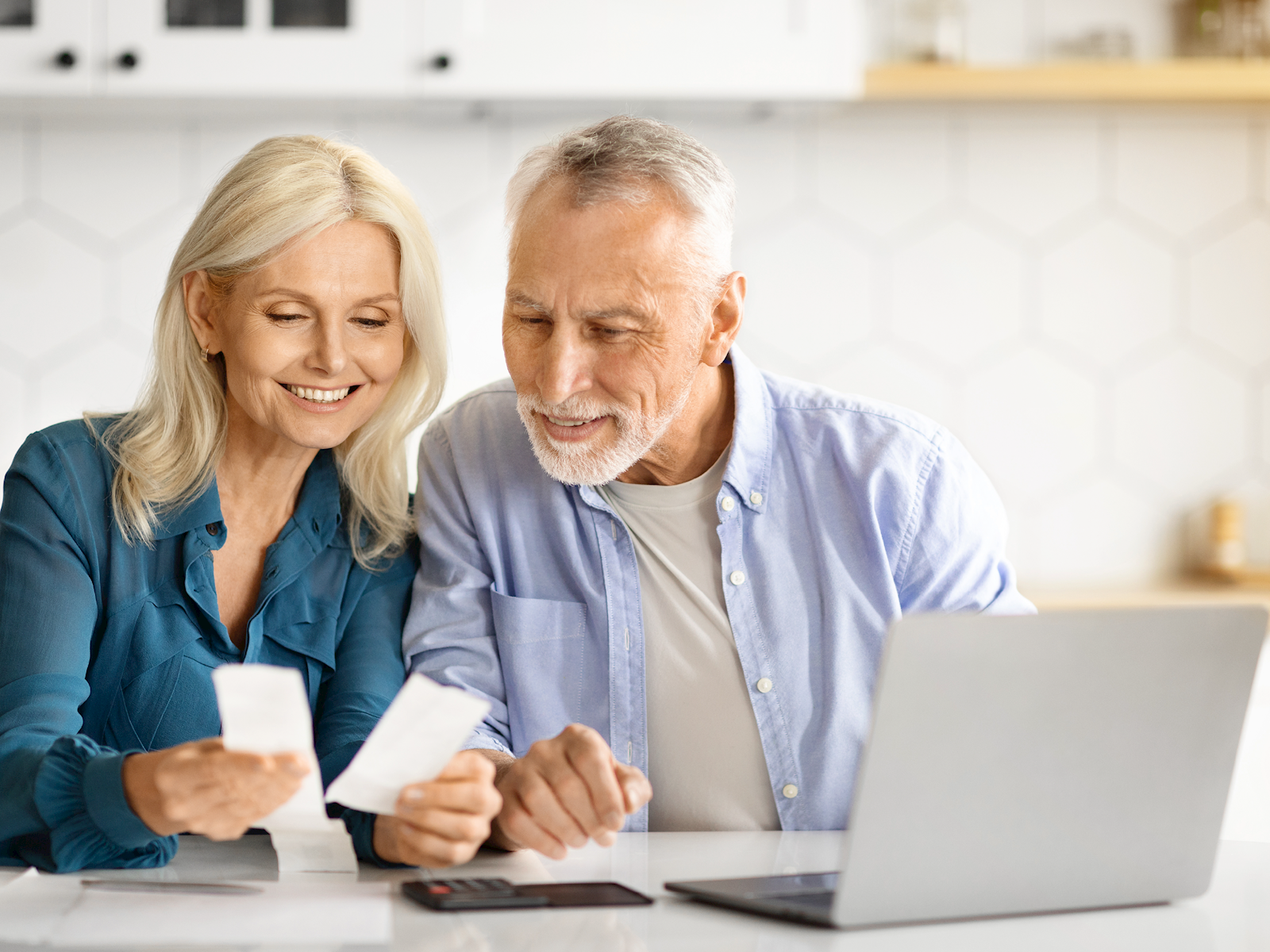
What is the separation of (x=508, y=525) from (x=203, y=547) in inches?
14.1

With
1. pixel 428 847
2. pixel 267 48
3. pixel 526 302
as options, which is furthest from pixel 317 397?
pixel 267 48

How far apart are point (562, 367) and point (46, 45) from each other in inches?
60.8

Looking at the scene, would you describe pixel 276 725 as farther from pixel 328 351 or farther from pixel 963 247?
pixel 963 247

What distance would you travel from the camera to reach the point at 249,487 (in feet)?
4.94

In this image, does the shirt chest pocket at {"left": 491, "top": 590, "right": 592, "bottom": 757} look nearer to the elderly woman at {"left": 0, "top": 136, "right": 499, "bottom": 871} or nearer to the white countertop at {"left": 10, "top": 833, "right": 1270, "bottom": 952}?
the elderly woman at {"left": 0, "top": 136, "right": 499, "bottom": 871}

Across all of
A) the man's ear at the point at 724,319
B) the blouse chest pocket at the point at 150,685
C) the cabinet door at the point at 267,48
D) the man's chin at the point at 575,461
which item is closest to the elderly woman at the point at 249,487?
the blouse chest pocket at the point at 150,685

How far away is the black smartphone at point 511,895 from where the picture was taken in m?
0.92

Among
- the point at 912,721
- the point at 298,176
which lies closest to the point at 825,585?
the point at 912,721

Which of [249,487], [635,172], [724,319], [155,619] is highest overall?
[635,172]

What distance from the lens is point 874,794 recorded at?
0.82 metres

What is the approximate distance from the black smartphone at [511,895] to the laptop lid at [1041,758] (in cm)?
19

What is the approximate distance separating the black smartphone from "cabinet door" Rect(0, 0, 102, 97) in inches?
76.7

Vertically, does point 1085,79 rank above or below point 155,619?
above

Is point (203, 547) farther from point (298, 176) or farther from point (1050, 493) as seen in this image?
point (1050, 493)
